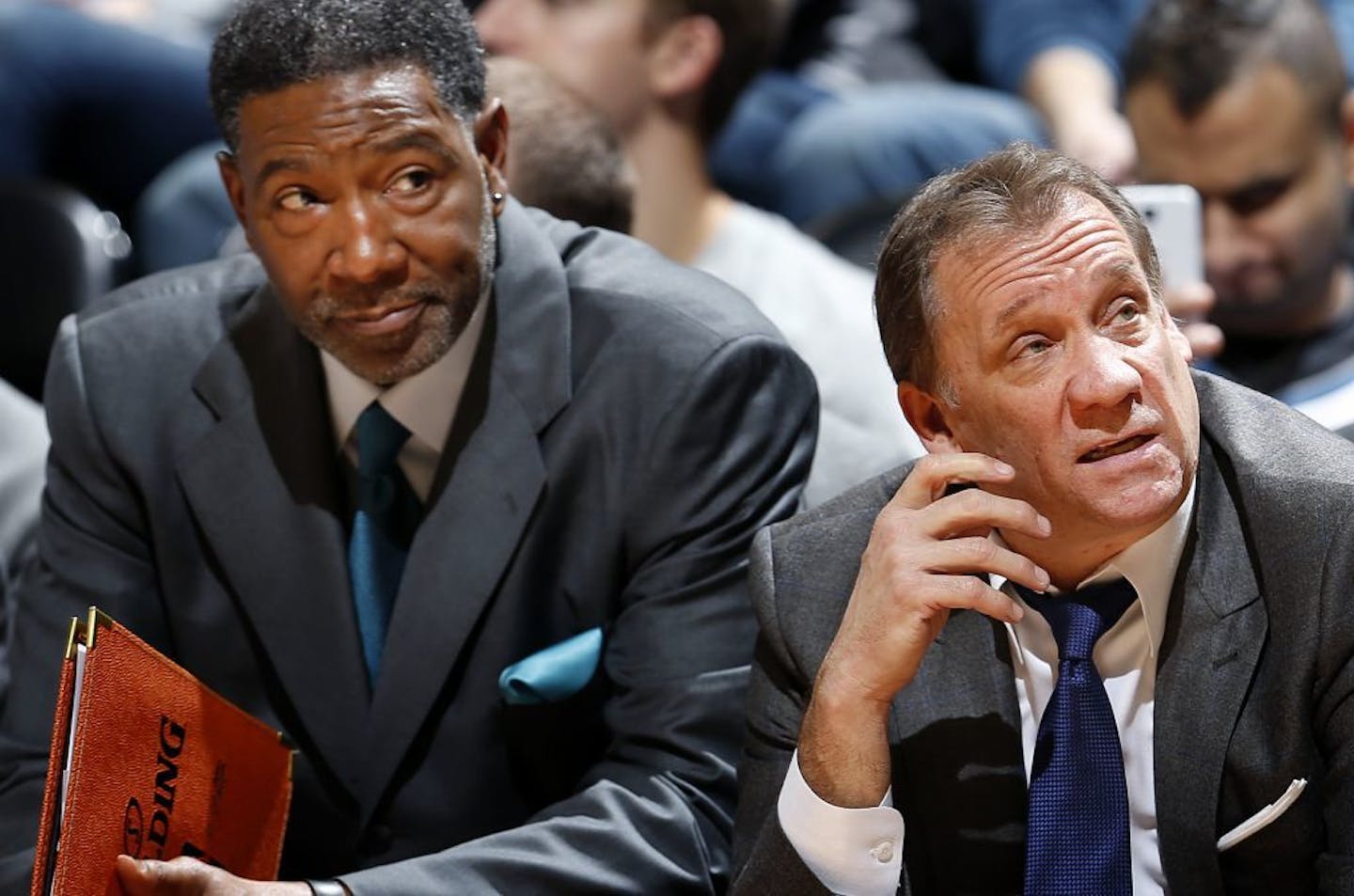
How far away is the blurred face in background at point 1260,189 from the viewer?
311 cm

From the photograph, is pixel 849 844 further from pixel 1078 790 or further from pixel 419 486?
pixel 419 486

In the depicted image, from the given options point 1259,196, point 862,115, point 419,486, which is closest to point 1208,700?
point 419,486

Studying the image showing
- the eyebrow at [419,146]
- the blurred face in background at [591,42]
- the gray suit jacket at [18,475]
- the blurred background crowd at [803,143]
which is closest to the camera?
the eyebrow at [419,146]

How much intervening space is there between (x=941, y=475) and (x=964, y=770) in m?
0.29

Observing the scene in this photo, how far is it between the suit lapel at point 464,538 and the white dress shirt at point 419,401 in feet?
0.12

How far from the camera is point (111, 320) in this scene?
2281 millimetres

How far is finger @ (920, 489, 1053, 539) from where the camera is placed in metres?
1.72

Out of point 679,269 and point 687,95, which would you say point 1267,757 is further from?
point 687,95

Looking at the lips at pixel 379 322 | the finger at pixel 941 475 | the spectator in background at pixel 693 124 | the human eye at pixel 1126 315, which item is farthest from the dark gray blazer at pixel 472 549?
the spectator in background at pixel 693 124

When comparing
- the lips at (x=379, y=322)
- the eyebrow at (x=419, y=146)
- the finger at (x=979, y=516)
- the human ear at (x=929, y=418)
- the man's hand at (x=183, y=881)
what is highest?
the eyebrow at (x=419, y=146)

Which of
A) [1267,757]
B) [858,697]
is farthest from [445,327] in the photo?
Answer: [1267,757]

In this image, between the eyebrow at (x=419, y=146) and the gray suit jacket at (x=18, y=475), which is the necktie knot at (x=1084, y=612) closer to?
the eyebrow at (x=419, y=146)

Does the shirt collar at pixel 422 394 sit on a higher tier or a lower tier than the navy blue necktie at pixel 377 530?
higher

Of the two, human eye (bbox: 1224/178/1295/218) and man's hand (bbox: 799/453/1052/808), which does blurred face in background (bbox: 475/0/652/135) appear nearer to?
human eye (bbox: 1224/178/1295/218)
